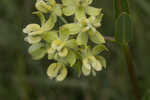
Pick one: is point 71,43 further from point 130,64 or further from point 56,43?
point 130,64

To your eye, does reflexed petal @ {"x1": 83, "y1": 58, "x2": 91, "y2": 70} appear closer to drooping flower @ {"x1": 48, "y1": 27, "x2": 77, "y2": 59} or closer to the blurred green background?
drooping flower @ {"x1": 48, "y1": 27, "x2": 77, "y2": 59}

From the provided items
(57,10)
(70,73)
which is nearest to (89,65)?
(57,10)

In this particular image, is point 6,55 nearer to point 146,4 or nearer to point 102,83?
point 102,83

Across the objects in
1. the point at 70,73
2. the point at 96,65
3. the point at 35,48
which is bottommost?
the point at 70,73

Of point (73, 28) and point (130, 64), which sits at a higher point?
point (73, 28)

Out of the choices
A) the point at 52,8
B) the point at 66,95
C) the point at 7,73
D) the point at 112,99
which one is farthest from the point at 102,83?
the point at 52,8

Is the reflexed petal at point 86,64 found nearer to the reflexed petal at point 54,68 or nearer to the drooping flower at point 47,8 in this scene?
the reflexed petal at point 54,68

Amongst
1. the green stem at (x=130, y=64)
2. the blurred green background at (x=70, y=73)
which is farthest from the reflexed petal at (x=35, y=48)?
the blurred green background at (x=70, y=73)
